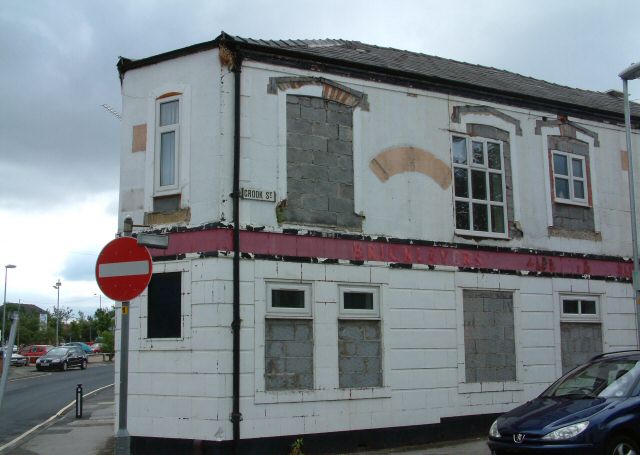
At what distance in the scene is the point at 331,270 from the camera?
11852 mm

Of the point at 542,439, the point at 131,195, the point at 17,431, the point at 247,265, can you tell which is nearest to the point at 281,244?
the point at 247,265

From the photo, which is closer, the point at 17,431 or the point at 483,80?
the point at 483,80

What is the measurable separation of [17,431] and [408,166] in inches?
424

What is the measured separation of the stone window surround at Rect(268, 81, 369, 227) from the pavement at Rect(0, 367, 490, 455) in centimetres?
423

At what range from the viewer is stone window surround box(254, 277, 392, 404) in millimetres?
10938

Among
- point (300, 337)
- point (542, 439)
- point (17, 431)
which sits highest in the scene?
point (300, 337)

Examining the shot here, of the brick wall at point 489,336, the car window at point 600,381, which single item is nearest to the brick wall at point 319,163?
the brick wall at point 489,336

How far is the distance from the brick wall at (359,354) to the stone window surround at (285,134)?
196 cm

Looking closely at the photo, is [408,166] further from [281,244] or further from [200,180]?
[200,180]

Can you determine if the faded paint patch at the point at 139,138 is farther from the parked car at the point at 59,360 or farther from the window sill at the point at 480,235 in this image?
the parked car at the point at 59,360

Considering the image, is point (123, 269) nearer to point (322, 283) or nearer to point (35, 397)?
point (322, 283)

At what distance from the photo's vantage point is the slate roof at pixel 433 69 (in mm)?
12188

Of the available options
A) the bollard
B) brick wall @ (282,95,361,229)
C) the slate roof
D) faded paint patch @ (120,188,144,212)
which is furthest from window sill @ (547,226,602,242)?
the bollard

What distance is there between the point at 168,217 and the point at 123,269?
3.98 m
